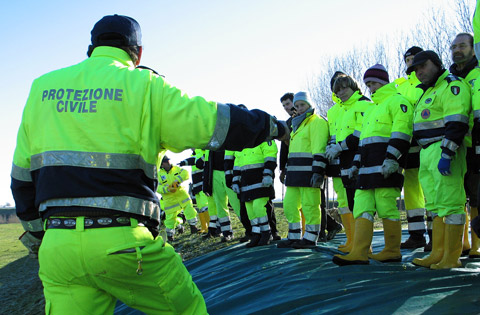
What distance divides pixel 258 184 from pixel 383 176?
2.73 metres

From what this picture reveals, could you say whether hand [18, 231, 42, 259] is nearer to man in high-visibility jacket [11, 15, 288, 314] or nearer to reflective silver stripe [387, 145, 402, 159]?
man in high-visibility jacket [11, 15, 288, 314]


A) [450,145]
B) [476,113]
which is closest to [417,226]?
[450,145]

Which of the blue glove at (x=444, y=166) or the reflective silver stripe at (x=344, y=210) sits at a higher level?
the blue glove at (x=444, y=166)

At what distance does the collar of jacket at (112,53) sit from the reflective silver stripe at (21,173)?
70cm

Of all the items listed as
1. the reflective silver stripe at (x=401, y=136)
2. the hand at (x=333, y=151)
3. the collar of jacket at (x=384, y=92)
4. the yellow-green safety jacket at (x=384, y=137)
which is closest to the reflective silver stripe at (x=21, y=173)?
the yellow-green safety jacket at (x=384, y=137)

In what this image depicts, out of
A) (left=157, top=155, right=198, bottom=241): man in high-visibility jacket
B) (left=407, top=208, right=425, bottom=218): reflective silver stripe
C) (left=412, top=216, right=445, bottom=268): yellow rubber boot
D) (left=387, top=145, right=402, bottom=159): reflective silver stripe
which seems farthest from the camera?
(left=157, top=155, right=198, bottom=241): man in high-visibility jacket

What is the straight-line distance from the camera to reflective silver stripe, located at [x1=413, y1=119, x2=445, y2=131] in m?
4.19

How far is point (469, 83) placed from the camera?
471 cm

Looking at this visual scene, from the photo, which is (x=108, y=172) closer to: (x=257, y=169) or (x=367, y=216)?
(x=367, y=216)

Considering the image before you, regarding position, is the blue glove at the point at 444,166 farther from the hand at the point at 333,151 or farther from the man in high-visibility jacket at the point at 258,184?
the man in high-visibility jacket at the point at 258,184

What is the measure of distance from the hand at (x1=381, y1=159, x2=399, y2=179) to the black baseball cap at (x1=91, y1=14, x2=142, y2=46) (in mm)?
2880

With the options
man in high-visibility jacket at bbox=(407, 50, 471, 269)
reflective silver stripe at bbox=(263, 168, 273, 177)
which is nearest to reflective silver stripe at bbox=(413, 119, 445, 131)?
man in high-visibility jacket at bbox=(407, 50, 471, 269)

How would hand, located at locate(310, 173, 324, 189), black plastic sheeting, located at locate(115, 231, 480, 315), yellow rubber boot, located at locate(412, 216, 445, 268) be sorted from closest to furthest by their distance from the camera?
1. black plastic sheeting, located at locate(115, 231, 480, 315)
2. yellow rubber boot, located at locate(412, 216, 445, 268)
3. hand, located at locate(310, 173, 324, 189)

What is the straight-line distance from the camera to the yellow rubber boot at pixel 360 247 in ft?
14.5
